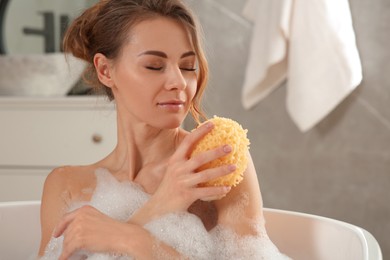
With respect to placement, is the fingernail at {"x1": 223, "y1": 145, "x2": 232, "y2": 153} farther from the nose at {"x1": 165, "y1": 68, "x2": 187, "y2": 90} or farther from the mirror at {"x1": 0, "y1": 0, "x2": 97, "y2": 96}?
the mirror at {"x1": 0, "y1": 0, "x2": 97, "y2": 96}

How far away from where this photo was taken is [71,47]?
4.36 ft

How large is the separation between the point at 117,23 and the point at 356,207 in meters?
1.57

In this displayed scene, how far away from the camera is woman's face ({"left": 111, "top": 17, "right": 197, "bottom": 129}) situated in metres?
1.12

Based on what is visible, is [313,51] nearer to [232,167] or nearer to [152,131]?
[152,131]

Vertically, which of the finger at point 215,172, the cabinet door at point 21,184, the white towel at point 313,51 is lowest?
the cabinet door at point 21,184

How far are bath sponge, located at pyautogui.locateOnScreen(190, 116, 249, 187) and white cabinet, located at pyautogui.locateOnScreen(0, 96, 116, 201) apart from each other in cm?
130

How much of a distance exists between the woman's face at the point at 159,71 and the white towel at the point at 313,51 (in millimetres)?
1234

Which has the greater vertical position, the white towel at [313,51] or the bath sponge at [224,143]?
the bath sponge at [224,143]

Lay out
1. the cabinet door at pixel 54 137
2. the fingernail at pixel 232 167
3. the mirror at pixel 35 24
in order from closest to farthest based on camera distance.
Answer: the fingernail at pixel 232 167, the cabinet door at pixel 54 137, the mirror at pixel 35 24

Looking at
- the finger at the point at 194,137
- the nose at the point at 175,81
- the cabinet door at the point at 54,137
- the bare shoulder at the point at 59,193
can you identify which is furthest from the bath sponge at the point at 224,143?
the cabinet door at the point at 54,137

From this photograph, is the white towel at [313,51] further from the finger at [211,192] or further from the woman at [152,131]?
the finger at [211,192]

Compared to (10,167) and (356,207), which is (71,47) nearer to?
(10,167)

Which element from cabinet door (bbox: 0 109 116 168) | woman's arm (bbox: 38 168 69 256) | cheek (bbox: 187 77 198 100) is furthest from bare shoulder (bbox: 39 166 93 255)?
cabinet door (bbox: 0 109 116 168)

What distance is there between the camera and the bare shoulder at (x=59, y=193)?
4.31ft
